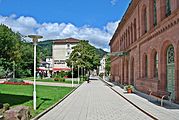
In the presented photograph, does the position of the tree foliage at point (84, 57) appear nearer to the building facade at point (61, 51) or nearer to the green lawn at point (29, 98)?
the building facade at point (61, 51)

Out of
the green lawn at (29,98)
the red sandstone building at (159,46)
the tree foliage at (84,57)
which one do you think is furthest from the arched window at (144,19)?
the tree foliage at (84,57)

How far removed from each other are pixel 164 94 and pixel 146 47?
8.79 metres

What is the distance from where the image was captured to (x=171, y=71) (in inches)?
704

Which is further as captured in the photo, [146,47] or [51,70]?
[51,70]

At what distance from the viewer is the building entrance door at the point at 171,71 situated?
1742cm

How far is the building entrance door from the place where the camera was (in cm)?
1742

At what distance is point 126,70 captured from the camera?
39.2 meters

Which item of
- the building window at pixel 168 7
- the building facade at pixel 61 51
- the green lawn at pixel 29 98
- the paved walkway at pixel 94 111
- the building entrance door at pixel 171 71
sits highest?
the building facade at pixel 61 51

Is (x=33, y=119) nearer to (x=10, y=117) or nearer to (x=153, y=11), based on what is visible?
(x=10, y=117)

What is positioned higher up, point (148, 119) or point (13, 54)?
point (13, 54)

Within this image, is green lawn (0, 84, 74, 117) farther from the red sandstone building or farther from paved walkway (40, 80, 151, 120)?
the red sandstone building

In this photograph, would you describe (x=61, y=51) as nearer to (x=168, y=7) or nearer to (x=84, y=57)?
(x=84, y=57)

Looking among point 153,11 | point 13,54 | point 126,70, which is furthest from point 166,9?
point 13,54

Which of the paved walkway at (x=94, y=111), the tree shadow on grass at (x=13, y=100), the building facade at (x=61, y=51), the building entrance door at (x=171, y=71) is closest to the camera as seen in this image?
the paved walkway at (x=94, y=111)
